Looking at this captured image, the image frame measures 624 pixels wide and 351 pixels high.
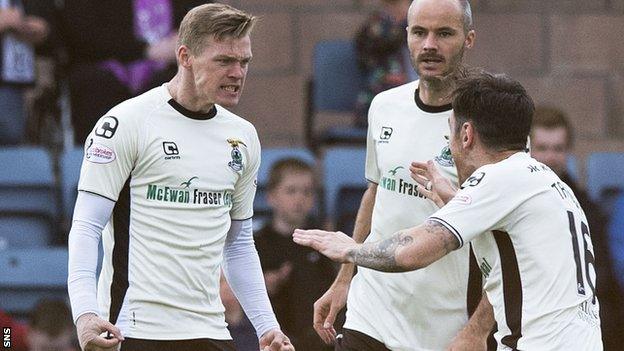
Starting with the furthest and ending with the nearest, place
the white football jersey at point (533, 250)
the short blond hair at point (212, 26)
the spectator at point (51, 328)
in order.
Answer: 1. the spectator at point (51, 328)
2. the short blond hair at point (212, 26)
3. the white football jersey at point (533, 250)

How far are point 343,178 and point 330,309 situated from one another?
3136 millimetres

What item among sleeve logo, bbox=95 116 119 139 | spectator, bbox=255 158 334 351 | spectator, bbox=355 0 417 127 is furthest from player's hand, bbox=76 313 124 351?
spectator, bbox=355 0 417 127

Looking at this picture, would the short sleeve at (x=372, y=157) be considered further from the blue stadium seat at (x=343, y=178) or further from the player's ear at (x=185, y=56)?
the blue stadium seat at (x=343, y=178)

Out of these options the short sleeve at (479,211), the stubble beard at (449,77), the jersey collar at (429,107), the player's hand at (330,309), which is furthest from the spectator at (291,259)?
the short sleeve at (479,211)

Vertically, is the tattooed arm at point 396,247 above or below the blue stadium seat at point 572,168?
above

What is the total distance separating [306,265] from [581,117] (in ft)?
9.89

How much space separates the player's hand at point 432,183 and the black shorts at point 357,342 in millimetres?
699

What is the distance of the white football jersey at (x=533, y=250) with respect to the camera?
4672 mm

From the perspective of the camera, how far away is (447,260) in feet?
18.6

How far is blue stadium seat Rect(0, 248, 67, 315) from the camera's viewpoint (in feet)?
27.6

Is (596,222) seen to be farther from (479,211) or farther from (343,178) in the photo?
(479,211)

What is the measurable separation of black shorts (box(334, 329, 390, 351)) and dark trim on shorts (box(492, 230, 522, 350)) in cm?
107

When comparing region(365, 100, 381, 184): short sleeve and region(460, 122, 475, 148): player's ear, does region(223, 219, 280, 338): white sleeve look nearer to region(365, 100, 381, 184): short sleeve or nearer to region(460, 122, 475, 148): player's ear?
region(365, 100, 381, 184): short sleeve

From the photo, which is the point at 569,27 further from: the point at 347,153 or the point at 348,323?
the point at 348,323
